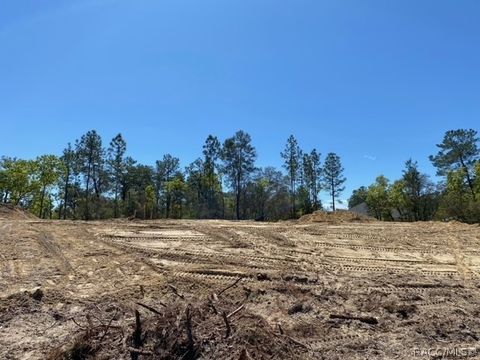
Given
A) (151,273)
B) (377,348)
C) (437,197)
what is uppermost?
(437,197)

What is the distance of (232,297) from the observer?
21.9 feet

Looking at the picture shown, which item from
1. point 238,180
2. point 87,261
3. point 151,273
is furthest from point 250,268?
point 238,180

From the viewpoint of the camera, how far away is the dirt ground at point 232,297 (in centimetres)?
469

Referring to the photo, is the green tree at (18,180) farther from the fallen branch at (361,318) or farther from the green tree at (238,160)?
the fallen branch at (361,318)

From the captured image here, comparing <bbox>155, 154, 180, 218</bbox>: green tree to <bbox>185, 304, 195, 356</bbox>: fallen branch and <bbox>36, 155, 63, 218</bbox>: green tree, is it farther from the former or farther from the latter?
<bbox>185, 304, 195, 356</bbox>: fallen branch

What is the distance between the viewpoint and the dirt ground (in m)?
4.69

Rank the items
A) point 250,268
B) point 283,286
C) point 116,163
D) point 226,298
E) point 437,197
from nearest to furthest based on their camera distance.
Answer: point 226,298 < point 283,286 < point 250,268 < point 437,197 < point 116,163

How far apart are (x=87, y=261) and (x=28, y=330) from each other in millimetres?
3611

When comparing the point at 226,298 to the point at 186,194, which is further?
the point at 186,194

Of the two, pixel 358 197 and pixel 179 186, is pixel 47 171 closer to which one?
pixel 179 186

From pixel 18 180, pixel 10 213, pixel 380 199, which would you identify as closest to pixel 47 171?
pixel 18 180

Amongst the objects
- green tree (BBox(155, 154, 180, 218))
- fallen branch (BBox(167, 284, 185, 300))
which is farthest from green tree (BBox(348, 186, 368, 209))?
fallen branch (BBox(167, 284, 185, 300))

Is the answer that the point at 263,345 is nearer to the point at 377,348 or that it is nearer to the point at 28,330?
the point at 377,348

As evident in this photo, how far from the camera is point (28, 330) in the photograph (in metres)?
5.27
